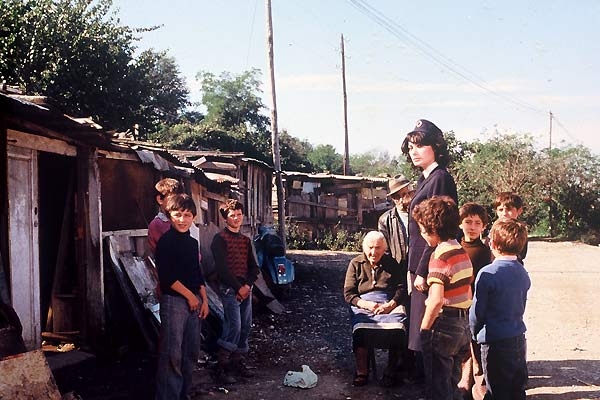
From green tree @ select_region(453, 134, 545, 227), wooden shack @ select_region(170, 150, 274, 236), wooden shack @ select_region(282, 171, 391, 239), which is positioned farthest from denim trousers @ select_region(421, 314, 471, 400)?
green tree @ select_region(453, 134, 545, 227)

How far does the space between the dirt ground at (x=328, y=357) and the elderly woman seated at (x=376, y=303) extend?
1.07 feet

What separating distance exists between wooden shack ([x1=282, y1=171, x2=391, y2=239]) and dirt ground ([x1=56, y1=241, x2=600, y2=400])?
11.2 m

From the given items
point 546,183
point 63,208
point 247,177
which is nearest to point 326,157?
point 546,183

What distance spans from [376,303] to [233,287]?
1.36 meters

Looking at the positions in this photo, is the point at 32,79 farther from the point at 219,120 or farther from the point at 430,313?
the point at 219,120

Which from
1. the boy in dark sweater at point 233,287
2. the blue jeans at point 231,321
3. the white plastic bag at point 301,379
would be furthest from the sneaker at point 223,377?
the white plastic bag at point 301,379

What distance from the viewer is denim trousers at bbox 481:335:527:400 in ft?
13.3

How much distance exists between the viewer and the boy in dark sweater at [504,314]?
4.02m

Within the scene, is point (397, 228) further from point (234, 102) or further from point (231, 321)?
point (234, 102)

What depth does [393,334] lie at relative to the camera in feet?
17.3

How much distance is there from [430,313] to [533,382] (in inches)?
94.1

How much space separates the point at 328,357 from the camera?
6625 millimetres

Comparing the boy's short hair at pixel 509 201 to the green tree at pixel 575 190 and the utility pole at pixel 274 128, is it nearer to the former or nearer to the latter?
the utility pole at pixel 274 128

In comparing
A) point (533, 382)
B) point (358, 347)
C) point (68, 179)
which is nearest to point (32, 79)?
point (68, 179)
